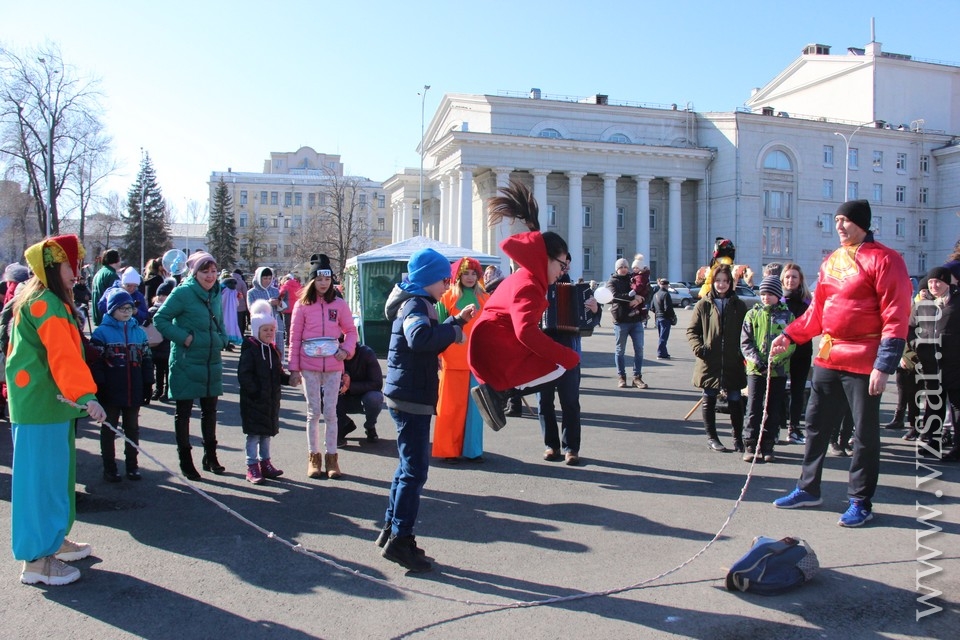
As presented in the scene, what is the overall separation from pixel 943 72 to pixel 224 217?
77.0 m

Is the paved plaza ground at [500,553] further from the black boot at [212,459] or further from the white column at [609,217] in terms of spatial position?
the white column at [609,217]

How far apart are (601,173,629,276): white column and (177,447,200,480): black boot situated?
6009 cm

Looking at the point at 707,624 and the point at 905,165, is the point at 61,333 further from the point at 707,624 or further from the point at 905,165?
the point at 905,165

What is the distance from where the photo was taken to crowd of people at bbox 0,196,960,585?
4.71 meters

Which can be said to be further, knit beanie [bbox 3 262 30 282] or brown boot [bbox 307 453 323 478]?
knit beanie [bbox 3 262 30 282]

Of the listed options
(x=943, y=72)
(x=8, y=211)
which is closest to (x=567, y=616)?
(x=8, y=211)

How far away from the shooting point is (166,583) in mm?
4734

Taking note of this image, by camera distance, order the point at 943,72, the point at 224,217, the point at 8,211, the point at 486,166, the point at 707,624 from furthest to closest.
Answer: the point at 224,217
the point at 943,72
the point at 486,166
the point at 8,211
the point at 707,624

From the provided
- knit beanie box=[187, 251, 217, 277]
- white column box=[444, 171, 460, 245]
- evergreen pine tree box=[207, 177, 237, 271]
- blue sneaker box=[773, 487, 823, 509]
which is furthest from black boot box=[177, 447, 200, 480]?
evergreen pine tree box=[207, 177, 237, 271]

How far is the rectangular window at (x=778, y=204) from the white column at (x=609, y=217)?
1394cm

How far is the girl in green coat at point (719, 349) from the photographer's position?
8414mm

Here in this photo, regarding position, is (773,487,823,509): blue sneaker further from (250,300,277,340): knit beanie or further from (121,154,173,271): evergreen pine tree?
(121,154,173,271): evergreen pine tree

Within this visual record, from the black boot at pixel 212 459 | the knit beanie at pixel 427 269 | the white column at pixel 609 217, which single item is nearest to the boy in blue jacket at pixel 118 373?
the black boot at pixel 212 459

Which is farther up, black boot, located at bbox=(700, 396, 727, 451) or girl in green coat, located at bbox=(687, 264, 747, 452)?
girl in green coat, located at bbox=(687, 264, 747, 452)
